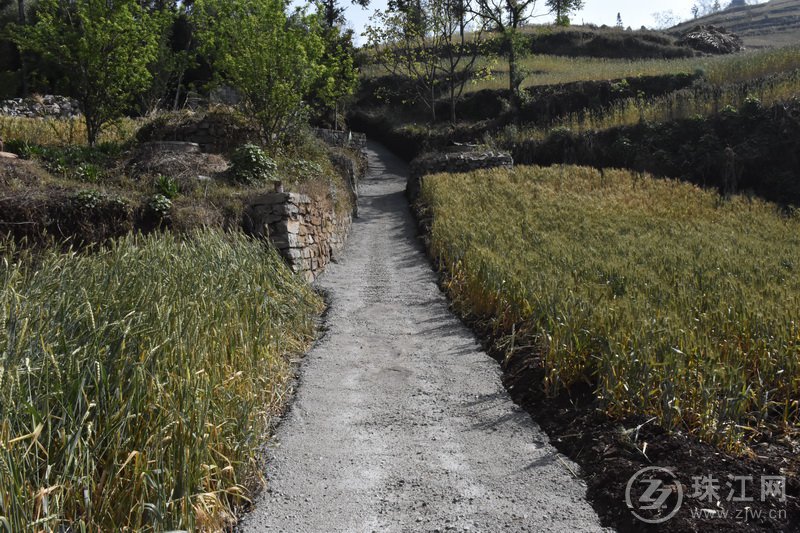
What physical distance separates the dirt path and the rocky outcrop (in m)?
16.0

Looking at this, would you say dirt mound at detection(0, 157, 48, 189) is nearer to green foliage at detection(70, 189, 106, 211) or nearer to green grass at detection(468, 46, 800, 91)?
green foliage at detection(70, 189, 106, 211)

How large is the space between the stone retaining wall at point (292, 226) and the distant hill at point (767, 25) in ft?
145

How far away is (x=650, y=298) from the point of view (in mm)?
5980

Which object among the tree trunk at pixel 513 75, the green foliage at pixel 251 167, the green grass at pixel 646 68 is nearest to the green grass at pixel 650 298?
the green foliage at pixel 251 167

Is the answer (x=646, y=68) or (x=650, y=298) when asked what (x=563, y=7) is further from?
(x=650, y=298)

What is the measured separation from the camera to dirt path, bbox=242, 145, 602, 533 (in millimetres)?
3674

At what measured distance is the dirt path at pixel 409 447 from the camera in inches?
145

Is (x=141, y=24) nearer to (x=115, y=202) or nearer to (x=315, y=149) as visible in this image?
(x=315, y=149)

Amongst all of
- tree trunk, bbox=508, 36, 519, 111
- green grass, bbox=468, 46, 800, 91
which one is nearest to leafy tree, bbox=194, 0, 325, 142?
green grass, bbox=468, 46, 800, 91

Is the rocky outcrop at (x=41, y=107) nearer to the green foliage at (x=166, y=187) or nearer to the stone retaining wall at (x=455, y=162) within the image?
the stone retaining wall at (x=455, y=162)

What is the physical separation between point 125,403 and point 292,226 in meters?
6.13

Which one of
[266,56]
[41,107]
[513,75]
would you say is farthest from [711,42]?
[41,107]

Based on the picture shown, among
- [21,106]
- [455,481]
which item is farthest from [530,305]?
[21,106]

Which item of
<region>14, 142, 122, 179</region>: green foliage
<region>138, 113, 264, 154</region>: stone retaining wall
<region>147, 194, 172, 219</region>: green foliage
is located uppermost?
<region>138, 113, 264, 154</region>: stone retaining wall
